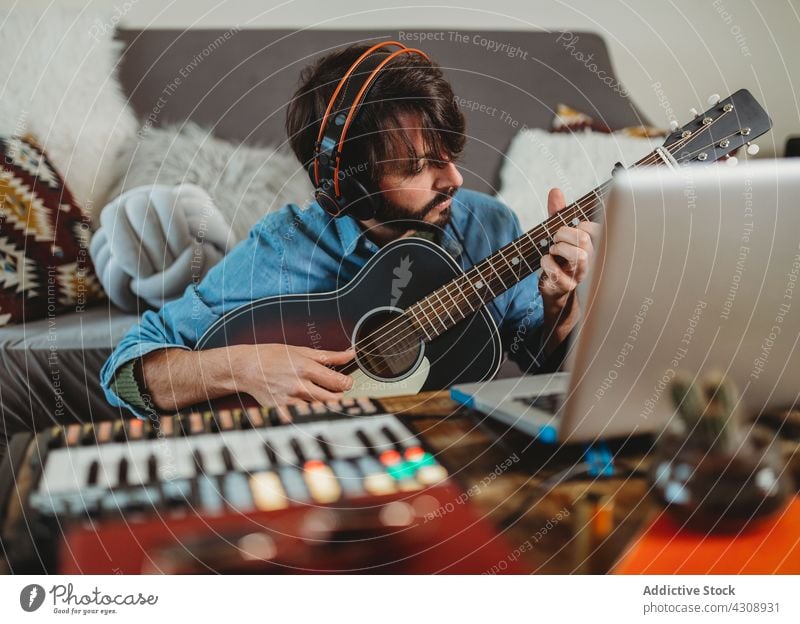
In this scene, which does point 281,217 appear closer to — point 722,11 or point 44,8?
point 44,8

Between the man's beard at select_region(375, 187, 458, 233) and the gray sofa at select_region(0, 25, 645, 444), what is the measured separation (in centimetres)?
6

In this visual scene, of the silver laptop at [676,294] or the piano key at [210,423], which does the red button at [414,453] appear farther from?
the piano key at [210,423]

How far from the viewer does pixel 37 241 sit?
0.87 meters

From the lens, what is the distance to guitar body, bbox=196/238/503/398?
82 cm

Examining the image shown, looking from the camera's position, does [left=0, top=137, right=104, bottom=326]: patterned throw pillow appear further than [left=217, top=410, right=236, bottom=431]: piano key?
Yes

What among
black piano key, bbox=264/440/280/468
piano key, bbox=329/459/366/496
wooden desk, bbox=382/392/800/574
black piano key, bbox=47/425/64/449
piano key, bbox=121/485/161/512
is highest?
wooden desk, bbox=382/392/800/574

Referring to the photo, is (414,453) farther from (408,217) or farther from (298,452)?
(408,217)

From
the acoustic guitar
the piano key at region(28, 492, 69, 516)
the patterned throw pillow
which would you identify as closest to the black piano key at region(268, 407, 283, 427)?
the acoustic guitar

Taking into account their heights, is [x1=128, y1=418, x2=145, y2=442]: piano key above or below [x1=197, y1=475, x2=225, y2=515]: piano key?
below

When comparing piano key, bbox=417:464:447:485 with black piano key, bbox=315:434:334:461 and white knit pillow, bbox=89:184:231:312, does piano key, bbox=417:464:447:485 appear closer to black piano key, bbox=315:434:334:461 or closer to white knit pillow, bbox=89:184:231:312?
black piano key, bbox=315:434:334:461

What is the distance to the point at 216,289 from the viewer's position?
88cm

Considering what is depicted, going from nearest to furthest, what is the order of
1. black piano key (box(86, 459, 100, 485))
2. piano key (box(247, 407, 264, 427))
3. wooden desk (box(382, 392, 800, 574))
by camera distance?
wooden desk (box(382, 392, 800, 574)), black piano key (box(86, 459, 100, 485)), piano key (box(247, 407, 264, 427))
